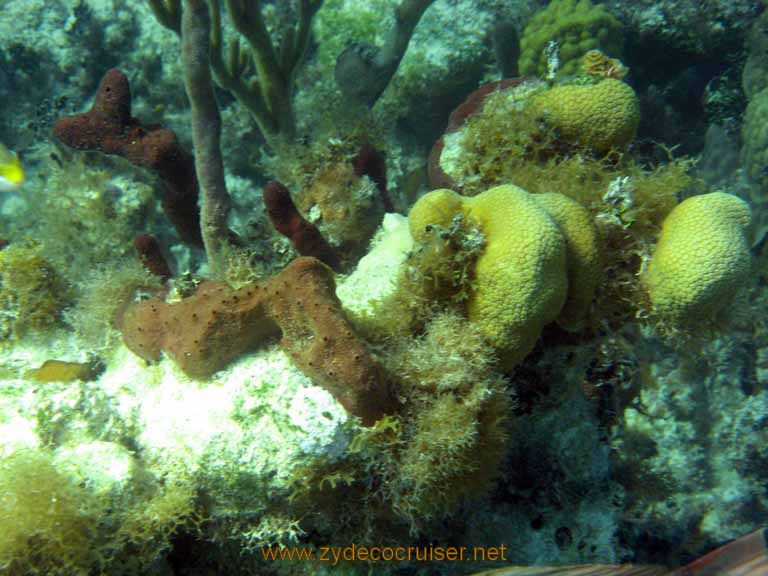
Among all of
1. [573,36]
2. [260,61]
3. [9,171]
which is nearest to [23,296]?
[9,171]

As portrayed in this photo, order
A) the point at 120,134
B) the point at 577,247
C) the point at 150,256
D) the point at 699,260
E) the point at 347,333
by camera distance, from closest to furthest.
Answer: the point at 347,333 < the point at 699,260 < the point at 577,247 < the point at 120,134 < the point at 150,256

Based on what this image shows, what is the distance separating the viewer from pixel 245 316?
7.91 feet

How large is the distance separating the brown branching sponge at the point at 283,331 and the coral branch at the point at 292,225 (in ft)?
2.09

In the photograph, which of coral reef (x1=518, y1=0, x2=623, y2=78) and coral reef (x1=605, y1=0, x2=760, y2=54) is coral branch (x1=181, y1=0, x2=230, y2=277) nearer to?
coral reef (x1=518, y1=0, x2=623, y2=78)

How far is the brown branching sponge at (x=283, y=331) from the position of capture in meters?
2.18

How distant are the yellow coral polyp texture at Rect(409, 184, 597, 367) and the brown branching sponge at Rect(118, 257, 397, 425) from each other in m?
0.68

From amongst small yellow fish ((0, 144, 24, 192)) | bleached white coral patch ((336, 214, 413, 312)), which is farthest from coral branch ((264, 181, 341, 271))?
small yellow fish ((0, 144, 24, 192))

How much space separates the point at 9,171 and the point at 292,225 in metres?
2.77

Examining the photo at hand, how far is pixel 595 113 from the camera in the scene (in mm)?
3129

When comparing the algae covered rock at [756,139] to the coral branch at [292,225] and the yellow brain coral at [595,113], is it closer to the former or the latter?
the yellow brain coral at [595,113]

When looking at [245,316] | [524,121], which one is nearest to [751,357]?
[524,121]

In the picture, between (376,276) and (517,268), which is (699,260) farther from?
(376,276)

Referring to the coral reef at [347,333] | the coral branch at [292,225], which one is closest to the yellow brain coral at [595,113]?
the coral reef at [347,333]

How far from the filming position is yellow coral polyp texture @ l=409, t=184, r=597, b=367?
2.36m
